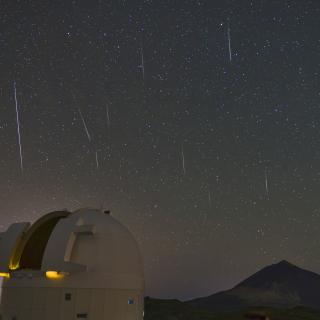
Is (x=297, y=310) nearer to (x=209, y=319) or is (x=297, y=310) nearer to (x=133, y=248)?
(x=209, y=319)

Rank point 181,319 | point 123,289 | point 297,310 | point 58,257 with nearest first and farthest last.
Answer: point 58,257, point 123,289, point 181,319, point 297,310

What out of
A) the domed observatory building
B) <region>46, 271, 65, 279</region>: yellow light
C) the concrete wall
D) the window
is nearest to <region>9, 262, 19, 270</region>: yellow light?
the domed observatory building

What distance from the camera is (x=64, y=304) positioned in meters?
15.7

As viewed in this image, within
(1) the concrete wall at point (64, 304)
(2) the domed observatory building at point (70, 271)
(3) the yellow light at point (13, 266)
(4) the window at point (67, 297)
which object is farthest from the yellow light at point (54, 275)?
(3) the yellow light at point (13, 266)

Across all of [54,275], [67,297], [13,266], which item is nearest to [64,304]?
[67,297]

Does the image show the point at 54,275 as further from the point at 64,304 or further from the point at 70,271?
the point at 64,304

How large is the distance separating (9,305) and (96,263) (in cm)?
347

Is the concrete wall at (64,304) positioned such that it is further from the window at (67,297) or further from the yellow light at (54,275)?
the yellow light at (54,275)

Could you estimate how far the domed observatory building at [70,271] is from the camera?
15.8 meters

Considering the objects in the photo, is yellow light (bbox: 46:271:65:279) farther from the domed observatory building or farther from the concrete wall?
the concrete wall

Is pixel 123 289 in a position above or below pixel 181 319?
above

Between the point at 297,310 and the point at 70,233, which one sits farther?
the point at 297,310

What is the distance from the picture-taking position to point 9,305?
16.5 metres

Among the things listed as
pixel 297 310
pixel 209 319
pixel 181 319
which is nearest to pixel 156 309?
pixel 181 319
